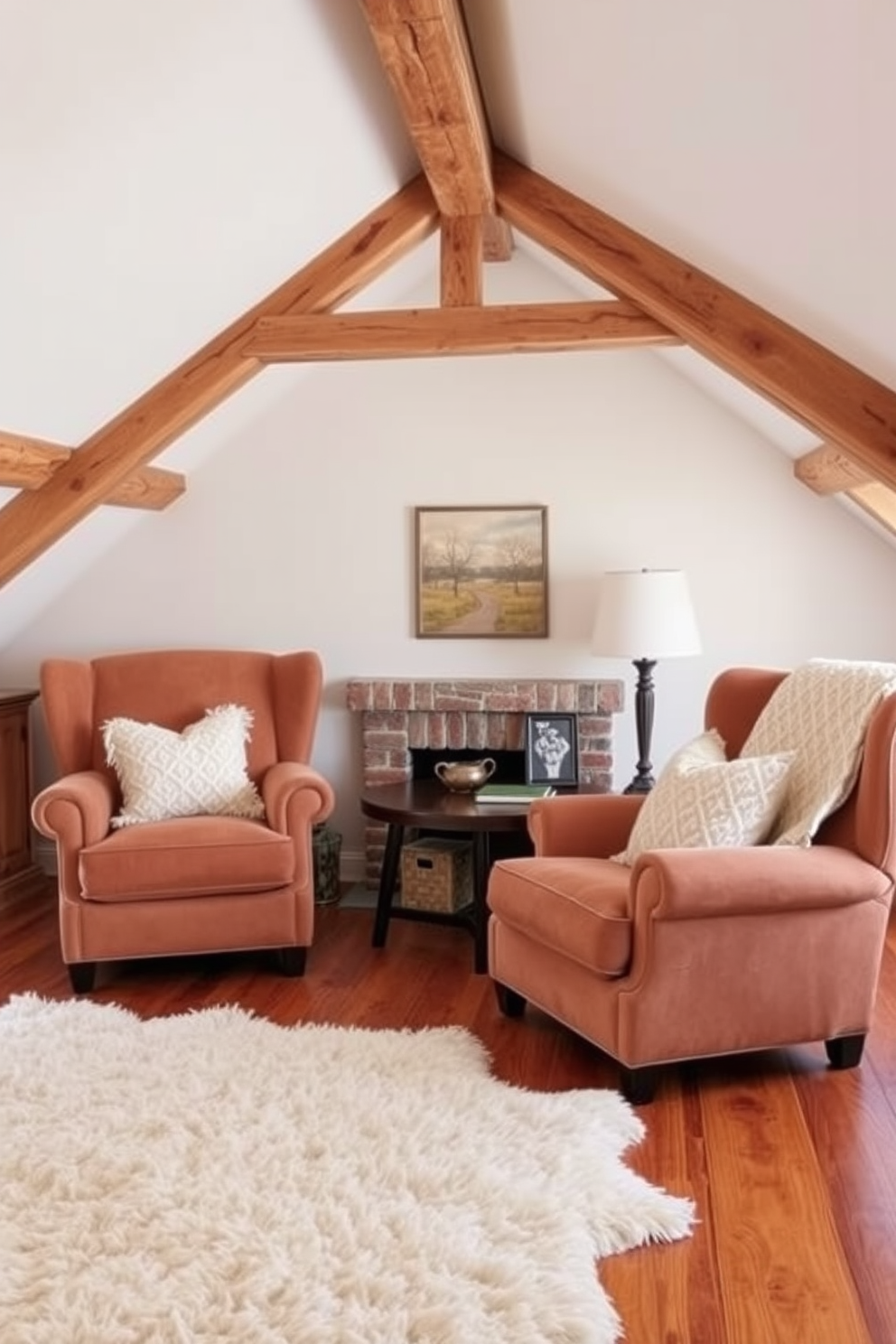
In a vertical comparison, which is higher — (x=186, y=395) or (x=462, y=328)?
(x=462, y=328)

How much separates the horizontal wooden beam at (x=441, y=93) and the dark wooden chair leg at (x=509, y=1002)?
241 centimetres

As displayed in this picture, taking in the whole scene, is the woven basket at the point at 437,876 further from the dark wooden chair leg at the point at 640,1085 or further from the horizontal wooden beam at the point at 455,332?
the horizontal wooden beam at the point at 455,332

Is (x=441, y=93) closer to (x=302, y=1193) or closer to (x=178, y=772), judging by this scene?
(x=178, y=772)

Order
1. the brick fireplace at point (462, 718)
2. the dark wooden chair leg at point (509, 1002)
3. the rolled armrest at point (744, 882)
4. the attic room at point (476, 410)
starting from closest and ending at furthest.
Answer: the attic room at point (476, 410), the rolled armrest at point (744, 882), the dark wooden chair leg at point (509, 1002), the brick fireplace at point (462, 718)

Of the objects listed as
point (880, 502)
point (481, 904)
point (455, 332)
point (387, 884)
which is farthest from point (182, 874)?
point (880, 502)

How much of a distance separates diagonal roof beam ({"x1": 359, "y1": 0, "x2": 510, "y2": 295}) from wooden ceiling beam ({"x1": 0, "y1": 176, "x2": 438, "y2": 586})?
19 cm

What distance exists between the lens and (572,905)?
300 cm

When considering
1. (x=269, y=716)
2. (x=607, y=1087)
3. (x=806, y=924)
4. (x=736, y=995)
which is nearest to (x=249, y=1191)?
(x=607, y=1087)

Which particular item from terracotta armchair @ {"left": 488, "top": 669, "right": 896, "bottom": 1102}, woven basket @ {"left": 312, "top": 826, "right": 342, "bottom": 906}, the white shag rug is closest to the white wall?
woven basket @ {"left": 312, "top": 826, "right": 342, "bottom": 906}

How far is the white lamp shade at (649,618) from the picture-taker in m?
4.18

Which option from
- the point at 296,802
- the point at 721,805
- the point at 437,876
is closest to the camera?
the point at 721,805

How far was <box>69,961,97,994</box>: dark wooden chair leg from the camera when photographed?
3.66m

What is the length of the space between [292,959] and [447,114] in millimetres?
2564

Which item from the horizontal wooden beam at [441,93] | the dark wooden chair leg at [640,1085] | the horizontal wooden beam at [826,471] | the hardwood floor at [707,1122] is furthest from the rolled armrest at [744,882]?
the horizontal wooden beam at [441,93]
